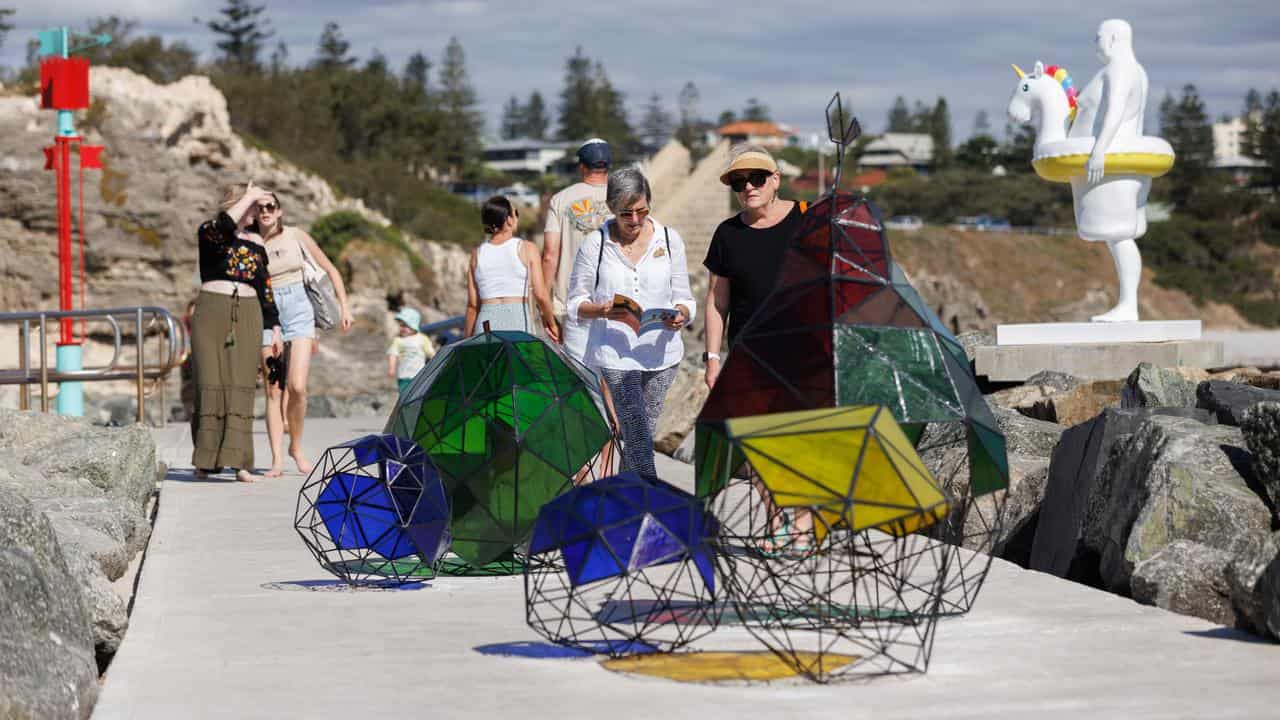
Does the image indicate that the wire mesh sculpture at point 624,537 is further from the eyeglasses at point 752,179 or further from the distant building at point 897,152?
the distant building at point 897,152

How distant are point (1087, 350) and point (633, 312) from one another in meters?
5.57

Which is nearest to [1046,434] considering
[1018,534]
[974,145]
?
[1018,534]

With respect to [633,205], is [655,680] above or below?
below

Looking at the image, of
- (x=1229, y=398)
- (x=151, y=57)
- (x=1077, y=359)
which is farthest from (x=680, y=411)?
(x=151, y=57)

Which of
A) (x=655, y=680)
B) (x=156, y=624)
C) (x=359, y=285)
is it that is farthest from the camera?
(x=359, y=285)

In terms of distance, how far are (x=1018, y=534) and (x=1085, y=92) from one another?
5.38 metres

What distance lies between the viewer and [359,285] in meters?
41.9

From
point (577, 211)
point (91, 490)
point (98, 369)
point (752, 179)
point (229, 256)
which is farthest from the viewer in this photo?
point (98, 369)

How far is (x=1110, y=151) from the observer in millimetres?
11492

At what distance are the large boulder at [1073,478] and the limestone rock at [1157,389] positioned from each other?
1.72 meters

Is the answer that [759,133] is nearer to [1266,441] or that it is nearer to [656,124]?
[656,124]

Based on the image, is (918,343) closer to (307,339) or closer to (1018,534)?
(1018,534)

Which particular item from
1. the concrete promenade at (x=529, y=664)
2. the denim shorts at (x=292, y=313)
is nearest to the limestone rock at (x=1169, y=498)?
the concrete promenade at (x=529, y=664)

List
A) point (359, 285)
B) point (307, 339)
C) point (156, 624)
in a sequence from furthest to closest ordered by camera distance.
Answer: point (359, 285)
point (307, 339)
point (156, 624)
